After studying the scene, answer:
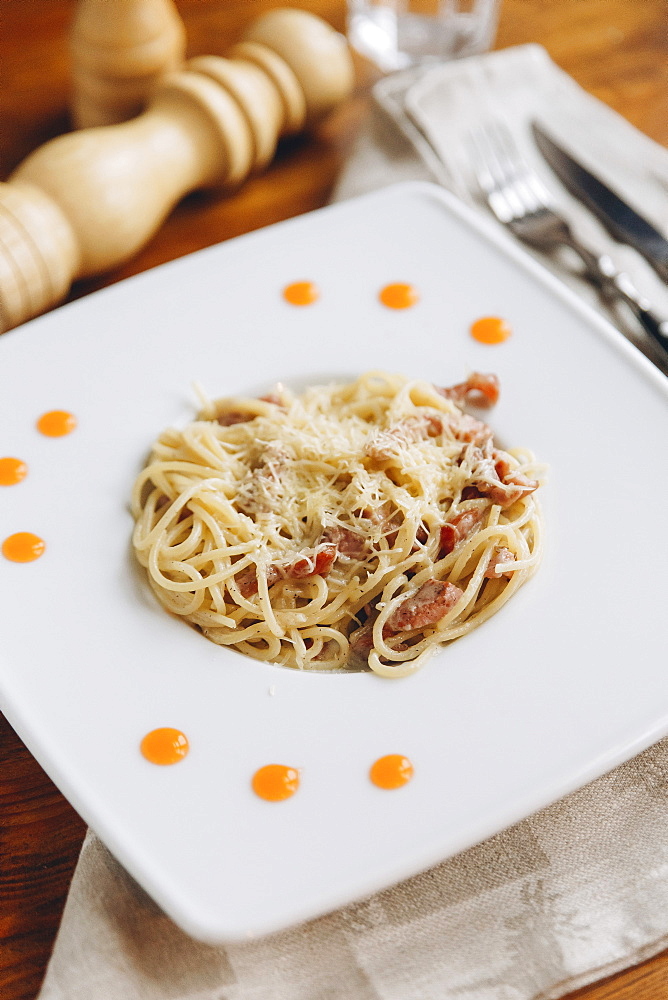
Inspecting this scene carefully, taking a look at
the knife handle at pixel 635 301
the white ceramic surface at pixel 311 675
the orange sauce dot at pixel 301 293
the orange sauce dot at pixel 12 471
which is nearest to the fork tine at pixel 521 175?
the knife handle at pixel 635 301

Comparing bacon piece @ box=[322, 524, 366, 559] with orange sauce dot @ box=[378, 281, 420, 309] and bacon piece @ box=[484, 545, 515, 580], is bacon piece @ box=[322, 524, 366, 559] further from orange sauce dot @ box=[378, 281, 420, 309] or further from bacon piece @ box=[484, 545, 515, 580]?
orange sauce dot @ box=[378, 281, 420, 309]

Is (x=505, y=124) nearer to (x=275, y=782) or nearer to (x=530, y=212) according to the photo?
(x=530, y=212)

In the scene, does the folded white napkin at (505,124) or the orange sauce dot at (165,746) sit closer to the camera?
the orange sauce dot at (165,746)

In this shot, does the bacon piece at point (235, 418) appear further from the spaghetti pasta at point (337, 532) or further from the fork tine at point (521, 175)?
the fork tine at point (521, 175)

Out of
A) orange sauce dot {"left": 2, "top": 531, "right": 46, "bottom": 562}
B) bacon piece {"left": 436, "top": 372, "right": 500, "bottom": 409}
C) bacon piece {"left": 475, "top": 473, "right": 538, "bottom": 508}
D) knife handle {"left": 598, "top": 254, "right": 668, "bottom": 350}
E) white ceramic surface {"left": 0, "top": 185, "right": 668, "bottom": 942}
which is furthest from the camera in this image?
knife handle {"left": 598, "top": 254, "right": 668, "bottom": 350}

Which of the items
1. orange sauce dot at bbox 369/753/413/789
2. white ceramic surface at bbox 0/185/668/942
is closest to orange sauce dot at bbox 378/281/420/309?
white ceramic surface at bbox 0/185/668/942
